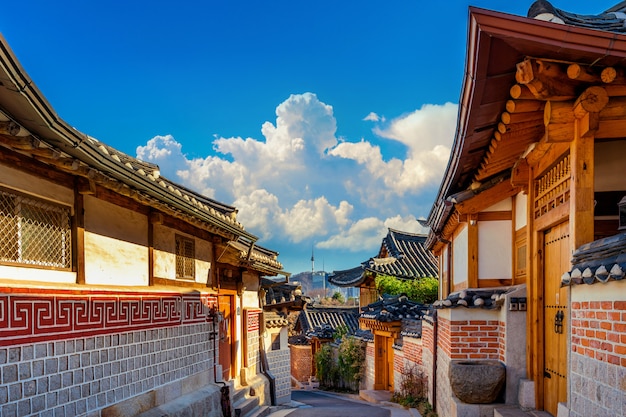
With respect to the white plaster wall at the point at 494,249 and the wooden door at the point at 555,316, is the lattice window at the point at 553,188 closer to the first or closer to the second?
the wooden door at the point at 555,316

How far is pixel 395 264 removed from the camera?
24.9 metres

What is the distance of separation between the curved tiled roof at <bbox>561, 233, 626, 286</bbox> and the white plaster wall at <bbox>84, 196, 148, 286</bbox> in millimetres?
4981

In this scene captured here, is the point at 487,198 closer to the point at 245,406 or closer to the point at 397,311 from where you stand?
the point at 245,406

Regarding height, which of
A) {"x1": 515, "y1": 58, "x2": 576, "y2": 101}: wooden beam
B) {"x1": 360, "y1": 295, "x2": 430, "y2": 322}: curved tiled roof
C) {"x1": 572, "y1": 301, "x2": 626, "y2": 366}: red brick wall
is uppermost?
{"x1": 515, "y1": 58, "x2": 576, "y2": 101}: wooden beam

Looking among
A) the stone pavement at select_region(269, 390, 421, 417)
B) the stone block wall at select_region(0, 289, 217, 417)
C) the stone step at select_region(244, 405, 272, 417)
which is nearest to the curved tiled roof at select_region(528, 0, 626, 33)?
the stone block wall at select_region(0, 289, 217, 417)

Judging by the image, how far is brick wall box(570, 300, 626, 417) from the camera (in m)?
3.09

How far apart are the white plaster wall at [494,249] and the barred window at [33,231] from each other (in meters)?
5.52

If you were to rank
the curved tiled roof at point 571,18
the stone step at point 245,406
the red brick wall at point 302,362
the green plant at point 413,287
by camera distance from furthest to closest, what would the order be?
the red brick wall at point 302,362 < the green plant at point 413,287 < the stone step at point 245,406 < the curved tiled roof at point 571,18

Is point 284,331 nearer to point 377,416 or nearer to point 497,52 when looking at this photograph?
point 377,416

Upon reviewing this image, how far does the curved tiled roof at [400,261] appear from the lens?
24078mm

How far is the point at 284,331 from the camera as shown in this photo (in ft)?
56.8

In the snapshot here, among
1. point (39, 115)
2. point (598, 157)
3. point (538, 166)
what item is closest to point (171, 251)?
point (39, 115)

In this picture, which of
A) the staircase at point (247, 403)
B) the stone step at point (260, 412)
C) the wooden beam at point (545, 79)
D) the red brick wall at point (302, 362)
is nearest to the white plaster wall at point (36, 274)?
the wooden beam at point (545, 79)

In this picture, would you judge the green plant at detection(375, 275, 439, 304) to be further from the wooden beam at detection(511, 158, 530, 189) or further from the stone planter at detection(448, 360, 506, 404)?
the wooden beam at detection(511, 158, 530, 189)
